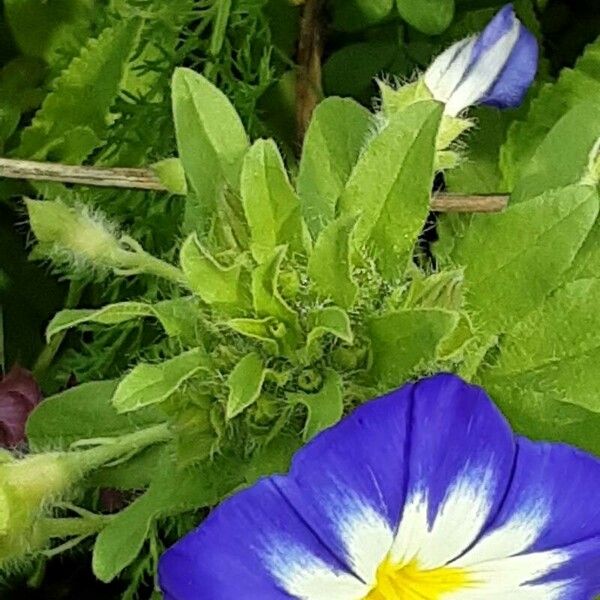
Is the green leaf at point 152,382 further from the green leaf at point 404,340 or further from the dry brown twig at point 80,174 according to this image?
the dry brown twig at point 80,174

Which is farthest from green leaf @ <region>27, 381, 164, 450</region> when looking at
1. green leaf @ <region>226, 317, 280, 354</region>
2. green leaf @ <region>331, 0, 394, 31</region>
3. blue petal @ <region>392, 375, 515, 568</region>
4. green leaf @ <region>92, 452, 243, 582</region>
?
green leaf @ <region>331, 0, 394, 31</region>

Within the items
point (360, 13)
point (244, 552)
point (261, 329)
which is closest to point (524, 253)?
point (261, 329)

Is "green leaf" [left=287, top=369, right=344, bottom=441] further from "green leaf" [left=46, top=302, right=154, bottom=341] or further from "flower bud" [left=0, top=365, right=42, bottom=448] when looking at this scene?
"flower bud" [left=0, top=365, right=42, bottom=448]

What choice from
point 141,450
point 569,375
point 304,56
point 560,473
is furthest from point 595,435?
point 304,56

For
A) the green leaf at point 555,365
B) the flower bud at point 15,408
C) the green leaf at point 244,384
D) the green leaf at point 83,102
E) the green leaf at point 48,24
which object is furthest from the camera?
the green leaf at point 48,24

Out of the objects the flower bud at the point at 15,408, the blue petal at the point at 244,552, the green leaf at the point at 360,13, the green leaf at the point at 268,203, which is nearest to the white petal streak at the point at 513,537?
the blue petal at the point at 244,552
